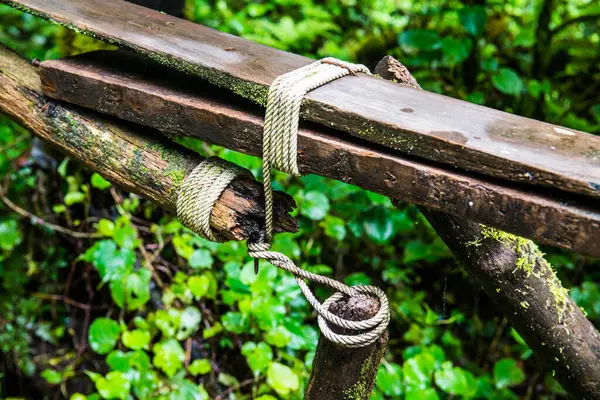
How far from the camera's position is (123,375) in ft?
6.06

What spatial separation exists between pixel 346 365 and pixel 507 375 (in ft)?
3.47

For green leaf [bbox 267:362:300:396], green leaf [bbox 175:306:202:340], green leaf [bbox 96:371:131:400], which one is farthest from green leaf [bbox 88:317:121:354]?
green leaf [bbox 267:362:300:396]

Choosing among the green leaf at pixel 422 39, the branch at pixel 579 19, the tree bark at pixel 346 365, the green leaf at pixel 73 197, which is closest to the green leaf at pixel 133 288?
the green leaf at pixel 73 197

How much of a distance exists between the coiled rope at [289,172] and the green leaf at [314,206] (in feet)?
2.57

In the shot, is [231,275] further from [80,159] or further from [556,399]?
[556,399]

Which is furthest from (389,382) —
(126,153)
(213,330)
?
(126,153)

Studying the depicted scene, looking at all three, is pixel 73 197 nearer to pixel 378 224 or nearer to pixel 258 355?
pixel 258 355

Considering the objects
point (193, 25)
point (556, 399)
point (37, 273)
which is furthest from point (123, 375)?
point (556, 399)

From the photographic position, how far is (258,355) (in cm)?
177

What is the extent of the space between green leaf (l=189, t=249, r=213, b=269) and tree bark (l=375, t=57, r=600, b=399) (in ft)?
3.08

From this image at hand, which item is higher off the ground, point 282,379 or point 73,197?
point 73,197

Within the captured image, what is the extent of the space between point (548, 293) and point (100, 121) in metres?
1.03

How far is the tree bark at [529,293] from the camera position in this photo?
3.65ft

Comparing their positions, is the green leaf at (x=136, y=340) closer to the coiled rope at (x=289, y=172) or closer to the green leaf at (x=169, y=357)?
the green leaf at (x=169, y=357)
